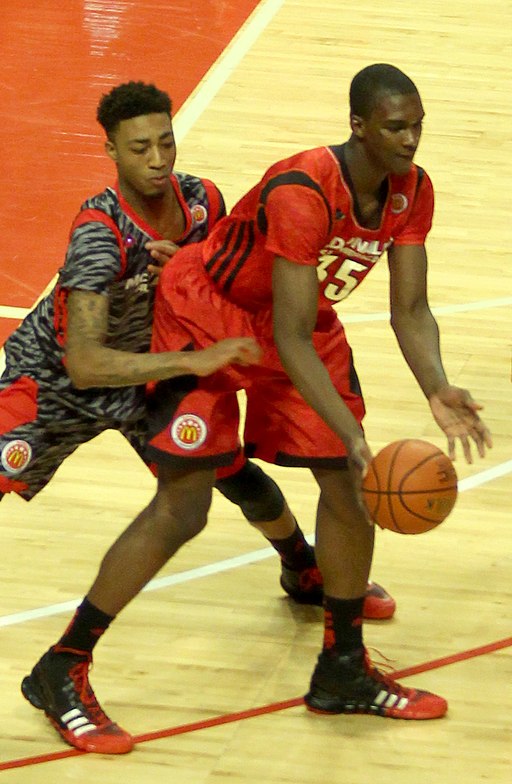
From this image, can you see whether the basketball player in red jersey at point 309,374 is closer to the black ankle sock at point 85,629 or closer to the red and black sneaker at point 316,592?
the black ankle sock at point 85,629

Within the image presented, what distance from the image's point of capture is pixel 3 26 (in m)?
10.3

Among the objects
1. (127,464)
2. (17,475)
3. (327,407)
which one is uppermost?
(327,407)

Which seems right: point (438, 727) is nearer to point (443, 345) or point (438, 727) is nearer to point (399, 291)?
point (399, 291)

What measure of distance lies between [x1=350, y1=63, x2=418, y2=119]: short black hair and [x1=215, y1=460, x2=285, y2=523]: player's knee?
1302mm

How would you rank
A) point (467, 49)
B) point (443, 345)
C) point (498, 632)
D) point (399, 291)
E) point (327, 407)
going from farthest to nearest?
point (467, 49), point (443, 345), point (498, 632), point (399, 291), point (327, 407)

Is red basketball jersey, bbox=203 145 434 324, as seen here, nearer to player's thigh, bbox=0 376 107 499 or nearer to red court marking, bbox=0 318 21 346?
player's thigh, bbox=0 376 107 499

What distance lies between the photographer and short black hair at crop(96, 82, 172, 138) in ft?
13.8

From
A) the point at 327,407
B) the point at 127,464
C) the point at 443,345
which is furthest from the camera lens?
the point at 443,345

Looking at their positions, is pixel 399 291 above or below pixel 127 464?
above

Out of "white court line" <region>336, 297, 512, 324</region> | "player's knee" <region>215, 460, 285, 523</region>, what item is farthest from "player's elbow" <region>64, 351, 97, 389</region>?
"white court line" <region>336, 297, 512, 324</region>

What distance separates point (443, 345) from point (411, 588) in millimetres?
1851

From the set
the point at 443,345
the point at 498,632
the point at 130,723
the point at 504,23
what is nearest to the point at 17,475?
the point at 130,723

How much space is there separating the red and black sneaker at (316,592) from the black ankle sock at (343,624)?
0.48m

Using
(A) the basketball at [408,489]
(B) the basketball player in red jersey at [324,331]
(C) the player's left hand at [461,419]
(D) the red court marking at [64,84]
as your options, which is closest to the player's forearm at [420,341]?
(B) the basketball player in red jersey at [324,331]
